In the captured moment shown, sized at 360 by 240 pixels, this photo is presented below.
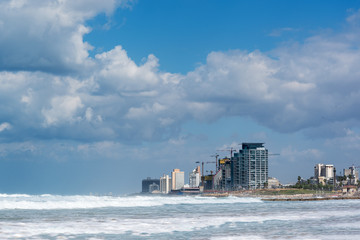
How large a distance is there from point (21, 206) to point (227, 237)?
172 ft

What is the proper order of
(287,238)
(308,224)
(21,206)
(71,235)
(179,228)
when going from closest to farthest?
1. (287,238)
2. (71,235)
3. (179,228)
4. (308,224)
5. (21,206)

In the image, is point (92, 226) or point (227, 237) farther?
point (92, 226)

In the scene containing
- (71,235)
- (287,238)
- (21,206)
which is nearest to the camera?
(287,238)

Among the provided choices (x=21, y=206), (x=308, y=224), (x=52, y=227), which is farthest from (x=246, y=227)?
(x=21, y=206)

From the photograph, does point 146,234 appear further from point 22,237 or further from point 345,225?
point 345,225

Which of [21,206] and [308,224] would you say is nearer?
[308,224]

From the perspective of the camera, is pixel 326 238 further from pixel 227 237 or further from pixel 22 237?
pixel 22 237

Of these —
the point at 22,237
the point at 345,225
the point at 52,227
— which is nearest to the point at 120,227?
the point at 52,227

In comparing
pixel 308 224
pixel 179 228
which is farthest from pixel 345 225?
pixel 179 228

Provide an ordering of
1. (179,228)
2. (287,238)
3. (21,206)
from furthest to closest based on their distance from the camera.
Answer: (21,206) < (179,228) < (287,238)

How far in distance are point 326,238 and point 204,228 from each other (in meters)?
10.3

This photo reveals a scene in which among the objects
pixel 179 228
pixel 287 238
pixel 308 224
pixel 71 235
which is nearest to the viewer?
pixel 287 238

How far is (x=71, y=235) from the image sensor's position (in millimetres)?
31641

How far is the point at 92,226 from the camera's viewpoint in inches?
1502
